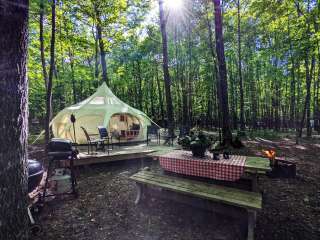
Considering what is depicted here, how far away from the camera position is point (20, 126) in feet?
5.39

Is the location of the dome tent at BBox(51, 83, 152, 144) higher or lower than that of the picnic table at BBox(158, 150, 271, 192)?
higher

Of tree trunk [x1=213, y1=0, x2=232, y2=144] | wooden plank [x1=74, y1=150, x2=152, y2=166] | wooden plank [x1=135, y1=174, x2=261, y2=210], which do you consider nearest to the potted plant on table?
wooden plank [x1=135, y1=174, x2=261, y2=210]

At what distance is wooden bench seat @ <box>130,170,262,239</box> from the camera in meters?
2.34

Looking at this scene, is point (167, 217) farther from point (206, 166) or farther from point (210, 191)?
point (206, 166)

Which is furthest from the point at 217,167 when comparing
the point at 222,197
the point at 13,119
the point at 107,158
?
the point at 107,158

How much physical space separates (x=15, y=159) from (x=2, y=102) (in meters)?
0.49

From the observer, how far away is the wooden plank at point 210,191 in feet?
7.83

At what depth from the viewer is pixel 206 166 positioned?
10.4ft

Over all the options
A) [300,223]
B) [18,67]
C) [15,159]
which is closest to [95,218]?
[15,159]

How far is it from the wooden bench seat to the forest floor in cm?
39

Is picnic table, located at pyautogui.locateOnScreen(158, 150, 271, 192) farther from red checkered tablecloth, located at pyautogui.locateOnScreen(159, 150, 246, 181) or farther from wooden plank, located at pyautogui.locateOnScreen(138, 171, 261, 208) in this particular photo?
wooden plank, located at pyautogui.locateOnScreen(138, 171, 261, 208)

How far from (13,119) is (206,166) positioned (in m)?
2.70

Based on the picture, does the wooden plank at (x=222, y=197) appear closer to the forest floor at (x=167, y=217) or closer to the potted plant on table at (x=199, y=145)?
the forest floor at (x=167, y=217)

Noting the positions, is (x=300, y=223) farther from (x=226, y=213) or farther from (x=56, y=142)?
(x=56, y=142)
